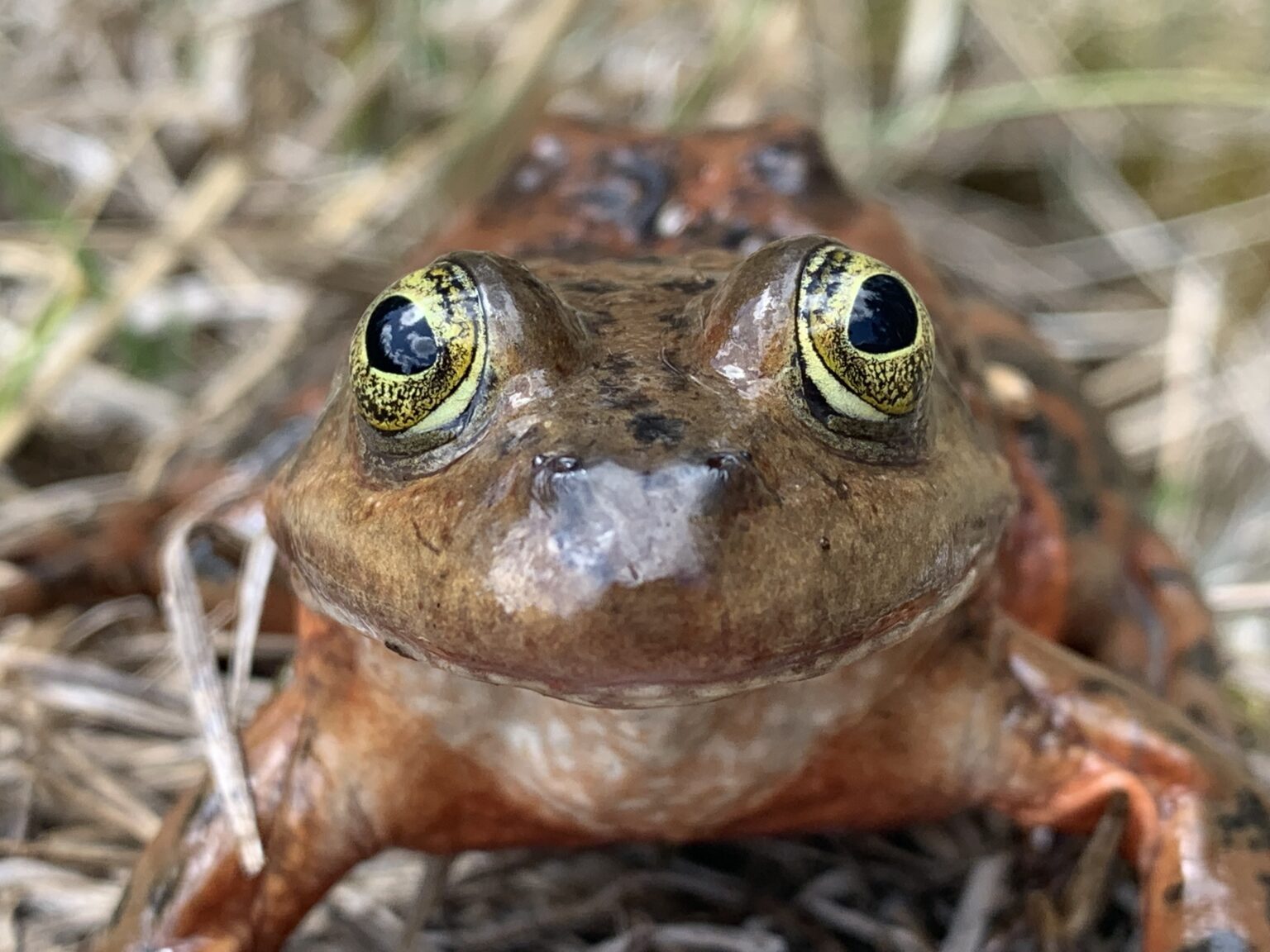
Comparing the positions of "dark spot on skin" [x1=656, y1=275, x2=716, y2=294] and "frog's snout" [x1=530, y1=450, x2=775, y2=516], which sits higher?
"dark spot on skin" [x1=656, y1=275, x2=716, y2=294]

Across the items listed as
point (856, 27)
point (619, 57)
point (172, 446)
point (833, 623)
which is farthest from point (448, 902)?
point (856, 27)

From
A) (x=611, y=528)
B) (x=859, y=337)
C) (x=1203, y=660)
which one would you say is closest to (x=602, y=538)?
(x=611, y=528)

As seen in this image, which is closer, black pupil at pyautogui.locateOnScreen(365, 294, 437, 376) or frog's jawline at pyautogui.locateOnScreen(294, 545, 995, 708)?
frog's jawline at pyautogui.locateOnScreen(294, 545, 995, 708)

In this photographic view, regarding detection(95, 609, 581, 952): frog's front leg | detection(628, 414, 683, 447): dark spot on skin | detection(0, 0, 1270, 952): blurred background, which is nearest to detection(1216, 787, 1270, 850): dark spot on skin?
detection(0, 0, 1270, 952): blurred background

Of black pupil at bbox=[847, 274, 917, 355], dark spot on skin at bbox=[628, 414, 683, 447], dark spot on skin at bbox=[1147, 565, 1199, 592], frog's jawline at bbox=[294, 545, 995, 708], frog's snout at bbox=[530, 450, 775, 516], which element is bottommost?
dark spot on skin at bbox=[1147, 565, 1199, 592]

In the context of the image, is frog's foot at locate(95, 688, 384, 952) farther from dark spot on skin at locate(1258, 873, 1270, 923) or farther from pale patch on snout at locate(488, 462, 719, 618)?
dark spot on skin at locate(1258, 873, 1270, 923)

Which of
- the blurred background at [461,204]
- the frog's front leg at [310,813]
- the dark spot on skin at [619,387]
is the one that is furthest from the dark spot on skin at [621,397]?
the blurred background at [461,204]

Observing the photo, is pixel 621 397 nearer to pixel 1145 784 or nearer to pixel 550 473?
pixel 550 473

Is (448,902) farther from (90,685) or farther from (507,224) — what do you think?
(507,224)

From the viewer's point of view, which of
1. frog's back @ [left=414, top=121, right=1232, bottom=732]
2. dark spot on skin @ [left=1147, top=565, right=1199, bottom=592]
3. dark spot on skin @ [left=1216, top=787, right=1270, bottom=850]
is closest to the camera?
dark spot on skin @ [left=1216, top=787, right=1270, bottom=850]
